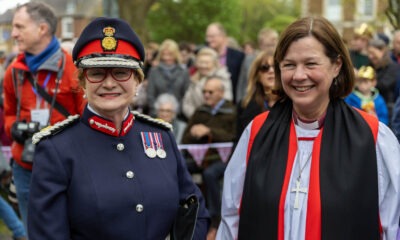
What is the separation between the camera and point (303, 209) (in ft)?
9.91

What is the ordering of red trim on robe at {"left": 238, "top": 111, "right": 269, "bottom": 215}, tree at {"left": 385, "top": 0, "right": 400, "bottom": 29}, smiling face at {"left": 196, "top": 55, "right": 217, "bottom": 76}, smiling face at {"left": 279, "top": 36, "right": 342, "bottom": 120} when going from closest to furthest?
smiling face at {"left": 279, "top": 36, "right": 342, "bottom": 120} < red trim on robe at {"left": 238, "top": 111, "right": 269, "bottom": 215} < smiling face at {"left": 196, "top": 55, "right": 217, "bottom": 76} < tree at {"left": 385, "top": 0, "right": 400, "bottom": 29}

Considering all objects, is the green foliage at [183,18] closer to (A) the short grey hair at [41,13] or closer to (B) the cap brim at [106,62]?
(A) the short grey hair at [41,13]

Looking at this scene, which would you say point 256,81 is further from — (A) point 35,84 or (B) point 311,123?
(B) point 311,123

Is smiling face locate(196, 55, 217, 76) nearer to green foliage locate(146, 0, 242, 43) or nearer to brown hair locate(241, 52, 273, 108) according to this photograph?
brown hair locate(241, 52, 273, 108)

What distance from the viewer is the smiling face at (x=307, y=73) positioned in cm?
301

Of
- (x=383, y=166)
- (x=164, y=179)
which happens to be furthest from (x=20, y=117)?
(x=383, y=166)

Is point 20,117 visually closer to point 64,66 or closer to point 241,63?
point 64,66

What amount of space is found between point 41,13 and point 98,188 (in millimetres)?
2432

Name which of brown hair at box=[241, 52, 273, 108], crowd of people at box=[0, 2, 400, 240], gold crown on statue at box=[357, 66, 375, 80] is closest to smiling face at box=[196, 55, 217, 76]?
gold crown on statue at box=[357, 66, 375, 80]

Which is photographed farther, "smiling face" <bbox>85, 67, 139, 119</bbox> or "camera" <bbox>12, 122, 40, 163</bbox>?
"camera" <bbox>12, 122, 40, 163</bbox>

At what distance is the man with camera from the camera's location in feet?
15.7

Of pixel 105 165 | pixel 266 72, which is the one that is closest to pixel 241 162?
pixel 105 165

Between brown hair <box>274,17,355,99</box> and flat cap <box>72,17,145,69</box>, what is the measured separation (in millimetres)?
695

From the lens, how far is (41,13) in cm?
488
